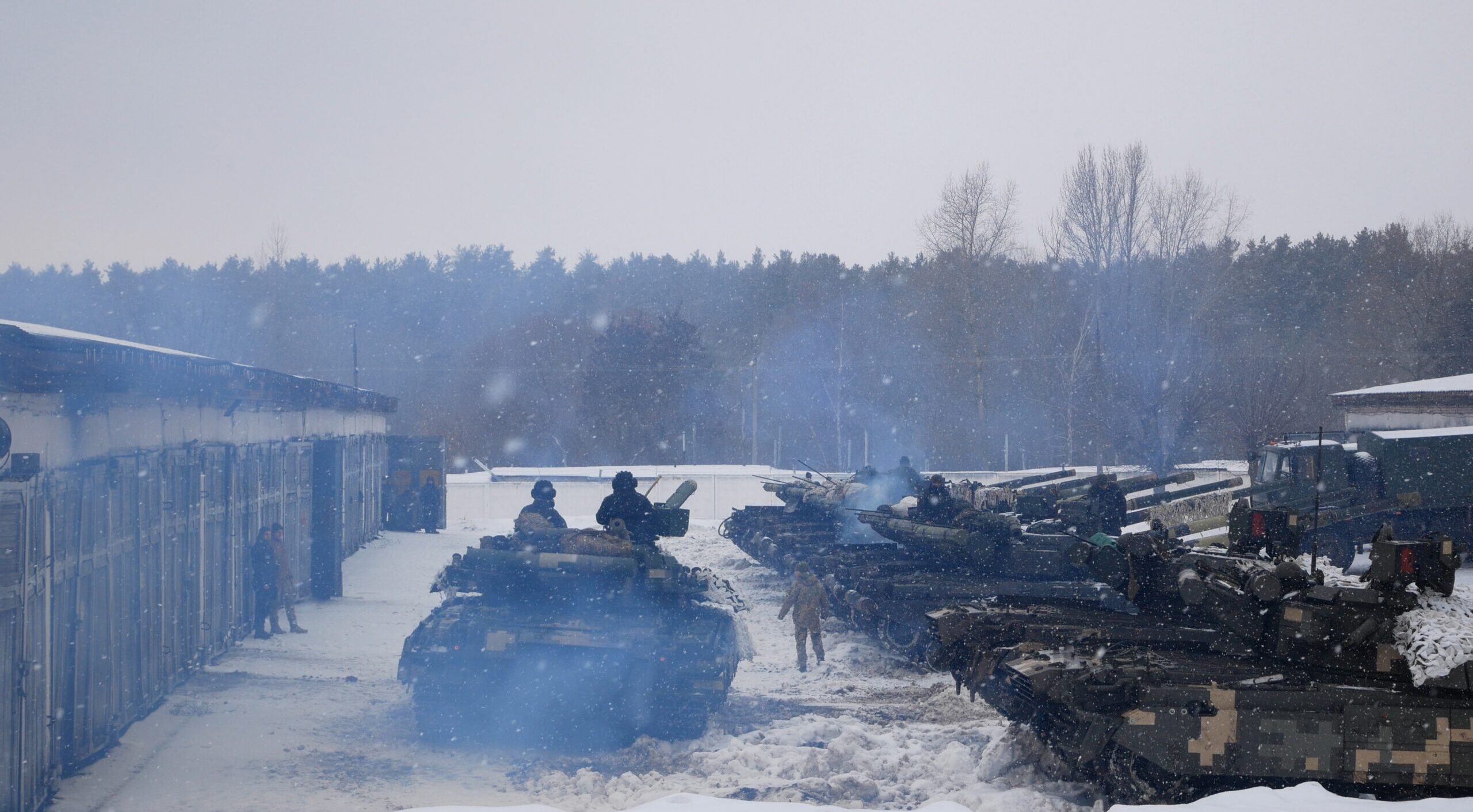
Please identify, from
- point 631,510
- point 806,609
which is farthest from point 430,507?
point 631,510

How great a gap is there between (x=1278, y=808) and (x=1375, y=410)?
25033 mm

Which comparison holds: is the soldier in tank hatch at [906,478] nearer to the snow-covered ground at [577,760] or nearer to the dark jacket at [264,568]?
the snow-covered ground at [577,760]

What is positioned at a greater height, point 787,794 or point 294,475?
point 294,475

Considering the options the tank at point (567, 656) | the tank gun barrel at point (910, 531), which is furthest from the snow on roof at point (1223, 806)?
the tank gun barrel at point (910, 531)

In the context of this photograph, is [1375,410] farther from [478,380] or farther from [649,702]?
[478,380]

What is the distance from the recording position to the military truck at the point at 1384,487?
61.7ft

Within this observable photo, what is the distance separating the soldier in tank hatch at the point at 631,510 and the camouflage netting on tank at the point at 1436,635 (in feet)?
21.9

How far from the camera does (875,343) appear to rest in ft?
156

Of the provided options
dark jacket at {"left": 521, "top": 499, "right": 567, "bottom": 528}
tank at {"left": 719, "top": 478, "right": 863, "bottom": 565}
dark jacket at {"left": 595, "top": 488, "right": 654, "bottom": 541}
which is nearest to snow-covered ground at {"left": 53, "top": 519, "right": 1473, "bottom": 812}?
dark jacket at {"left": 595, "top": 488, "right": 654, "bottom": 541}

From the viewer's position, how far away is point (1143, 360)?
37.2 meters

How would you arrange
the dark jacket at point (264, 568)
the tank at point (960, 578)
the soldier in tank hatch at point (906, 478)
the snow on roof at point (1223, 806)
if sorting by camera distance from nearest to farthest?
the snow on roof at point (1223, 806) → the tank at point (960, 578) → the dark jacket at point (264, 568) → the soldier in tank hatch at point (906, 478)

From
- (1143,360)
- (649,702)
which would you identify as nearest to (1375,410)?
(1143,360)

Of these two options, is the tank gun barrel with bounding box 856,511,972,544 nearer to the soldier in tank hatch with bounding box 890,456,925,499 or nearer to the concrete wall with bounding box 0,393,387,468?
the soldier in tank hatch with bounding box 890,456,925,499

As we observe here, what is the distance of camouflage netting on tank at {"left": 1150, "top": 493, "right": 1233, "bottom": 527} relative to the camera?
22.4 meters
